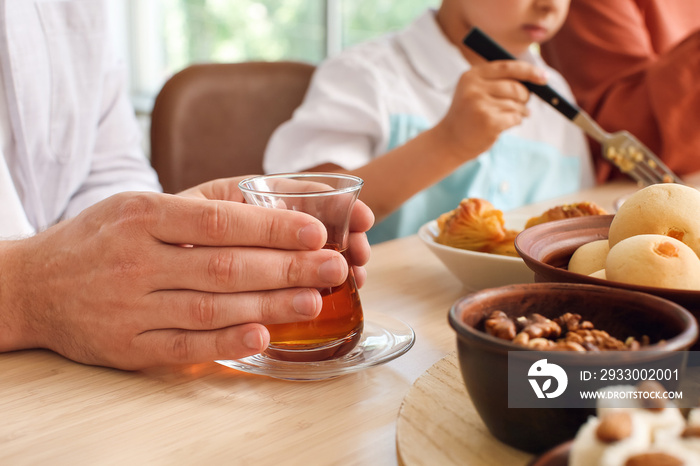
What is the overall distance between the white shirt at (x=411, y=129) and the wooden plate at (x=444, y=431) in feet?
3.16

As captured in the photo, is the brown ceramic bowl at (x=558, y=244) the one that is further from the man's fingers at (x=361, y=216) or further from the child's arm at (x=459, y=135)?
the child's arm at (x=459, y=135)

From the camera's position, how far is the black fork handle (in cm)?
107

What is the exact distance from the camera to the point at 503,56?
1.10 m

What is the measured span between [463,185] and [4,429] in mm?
1218

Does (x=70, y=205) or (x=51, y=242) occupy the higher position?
(x=51, y=242)

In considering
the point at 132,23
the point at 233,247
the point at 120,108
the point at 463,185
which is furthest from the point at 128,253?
the point at 132,23

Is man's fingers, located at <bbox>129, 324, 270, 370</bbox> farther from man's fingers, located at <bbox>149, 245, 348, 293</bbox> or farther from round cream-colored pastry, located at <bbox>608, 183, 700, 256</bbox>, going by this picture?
round cream-colored pastry, located at <bbox>608, 183, 700, 256</bbox>

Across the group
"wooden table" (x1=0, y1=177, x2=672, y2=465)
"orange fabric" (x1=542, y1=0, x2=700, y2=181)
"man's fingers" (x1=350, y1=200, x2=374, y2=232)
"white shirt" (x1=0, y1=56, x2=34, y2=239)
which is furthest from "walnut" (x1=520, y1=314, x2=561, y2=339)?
"orange fabric" (x1=542, y1=0, x2=700, y2=181)

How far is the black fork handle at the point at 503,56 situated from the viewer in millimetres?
1071

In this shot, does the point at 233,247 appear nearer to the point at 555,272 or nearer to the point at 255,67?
the point at 555,272

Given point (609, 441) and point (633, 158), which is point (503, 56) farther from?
point (609, 441)

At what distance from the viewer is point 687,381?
17.5 inches

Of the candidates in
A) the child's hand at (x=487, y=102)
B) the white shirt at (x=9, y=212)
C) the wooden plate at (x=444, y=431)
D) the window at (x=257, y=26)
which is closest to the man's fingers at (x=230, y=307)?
the wooden plate at (x=444, y=431)

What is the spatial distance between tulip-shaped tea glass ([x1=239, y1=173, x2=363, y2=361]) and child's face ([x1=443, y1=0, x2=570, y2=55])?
3.15ft
